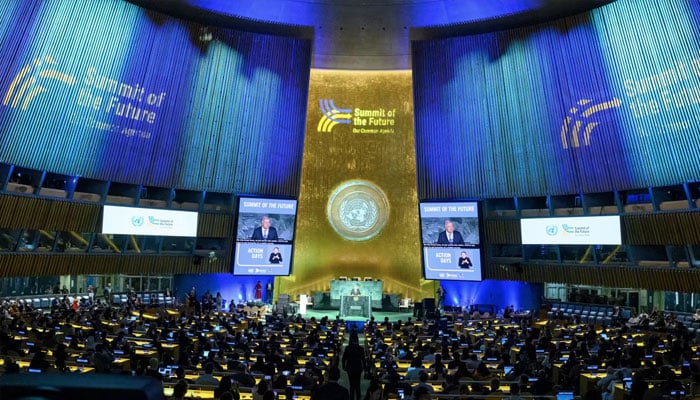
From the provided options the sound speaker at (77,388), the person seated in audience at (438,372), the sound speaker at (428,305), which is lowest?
the person seated in audience at (438,372)

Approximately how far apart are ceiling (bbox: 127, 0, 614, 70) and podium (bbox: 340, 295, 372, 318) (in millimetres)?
11130

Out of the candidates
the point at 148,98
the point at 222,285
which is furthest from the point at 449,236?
the point at 148,98

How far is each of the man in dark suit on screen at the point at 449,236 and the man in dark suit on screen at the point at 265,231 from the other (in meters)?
6.94

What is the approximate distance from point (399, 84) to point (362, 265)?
908 cm

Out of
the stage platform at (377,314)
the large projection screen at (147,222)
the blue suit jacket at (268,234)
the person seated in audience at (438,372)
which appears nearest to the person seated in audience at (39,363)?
the person seated in audience at (438,372)

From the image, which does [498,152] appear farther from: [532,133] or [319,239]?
[319,239]

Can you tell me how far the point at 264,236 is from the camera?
82.1 feet

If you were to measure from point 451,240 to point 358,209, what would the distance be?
20.2 ft

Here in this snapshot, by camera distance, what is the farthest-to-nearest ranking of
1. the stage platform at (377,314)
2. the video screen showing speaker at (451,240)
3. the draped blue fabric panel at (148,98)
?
the stage platform at (377,314) < the video screen showing speaker at (451,240) < the draped blue fabric panel at (148,98)

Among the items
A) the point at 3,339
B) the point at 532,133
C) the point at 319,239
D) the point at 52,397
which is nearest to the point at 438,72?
the point at 532,133

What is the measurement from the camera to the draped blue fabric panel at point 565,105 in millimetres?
18266

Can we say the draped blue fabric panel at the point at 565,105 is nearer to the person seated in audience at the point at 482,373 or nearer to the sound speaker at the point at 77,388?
the person seated in audience at the point at 482,373

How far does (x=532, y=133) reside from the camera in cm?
2323

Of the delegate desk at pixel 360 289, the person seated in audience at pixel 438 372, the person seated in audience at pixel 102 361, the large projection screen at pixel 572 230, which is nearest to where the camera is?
the person seated in audience at pixel 102 361
